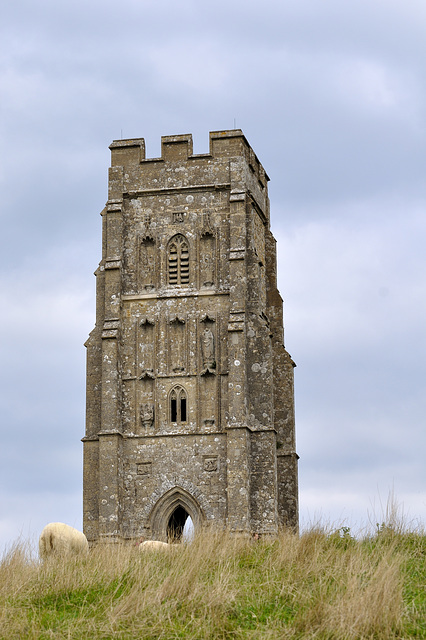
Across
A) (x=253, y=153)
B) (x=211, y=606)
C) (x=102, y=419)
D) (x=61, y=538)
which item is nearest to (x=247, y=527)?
(x=102, y=419)

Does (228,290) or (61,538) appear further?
(228,290)

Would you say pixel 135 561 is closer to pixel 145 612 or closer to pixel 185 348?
pixel 145 612

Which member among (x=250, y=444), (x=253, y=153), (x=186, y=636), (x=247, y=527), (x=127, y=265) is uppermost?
(x=253, y=153)

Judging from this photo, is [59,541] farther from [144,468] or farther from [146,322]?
[146,322]

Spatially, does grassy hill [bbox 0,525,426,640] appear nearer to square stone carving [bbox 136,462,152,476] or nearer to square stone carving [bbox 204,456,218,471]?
square stone carving [bbox 204,456,218,471]

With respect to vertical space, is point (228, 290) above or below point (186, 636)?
above

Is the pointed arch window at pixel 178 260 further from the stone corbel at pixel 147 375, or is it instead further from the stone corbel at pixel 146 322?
the stone corbel at pixel 147 375

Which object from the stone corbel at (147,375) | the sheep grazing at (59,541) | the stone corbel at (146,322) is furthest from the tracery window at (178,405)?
the sheep grazing at (59,541)

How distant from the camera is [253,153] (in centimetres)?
4244

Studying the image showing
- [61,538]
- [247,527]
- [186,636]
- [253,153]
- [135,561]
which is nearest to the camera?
[186,636]

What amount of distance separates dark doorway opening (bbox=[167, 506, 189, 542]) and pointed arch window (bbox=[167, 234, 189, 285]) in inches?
305

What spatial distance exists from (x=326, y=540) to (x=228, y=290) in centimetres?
2128

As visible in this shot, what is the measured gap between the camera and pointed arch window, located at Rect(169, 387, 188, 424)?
3834 cm

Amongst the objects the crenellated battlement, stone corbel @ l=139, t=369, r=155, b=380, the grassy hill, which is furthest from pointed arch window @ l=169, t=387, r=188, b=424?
the grassy hill
